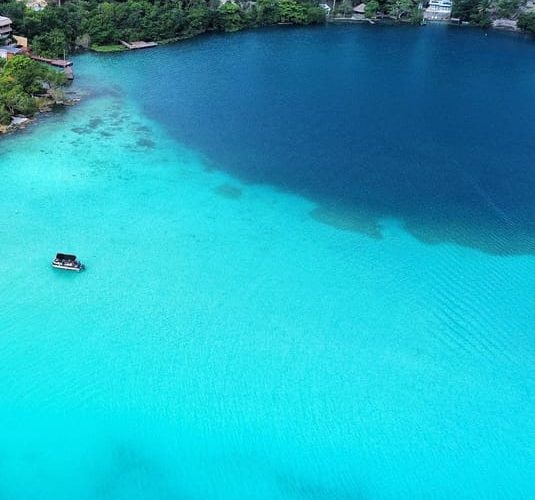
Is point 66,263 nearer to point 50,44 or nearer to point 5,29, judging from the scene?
point 50,44

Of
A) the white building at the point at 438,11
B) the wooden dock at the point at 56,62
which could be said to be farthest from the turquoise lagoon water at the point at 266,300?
the white building at the point at 438,11

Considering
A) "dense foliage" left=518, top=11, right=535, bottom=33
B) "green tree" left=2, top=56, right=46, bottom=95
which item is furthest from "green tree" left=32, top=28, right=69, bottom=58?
"dense foliage" left=518, top=11, right=535, bottom=33

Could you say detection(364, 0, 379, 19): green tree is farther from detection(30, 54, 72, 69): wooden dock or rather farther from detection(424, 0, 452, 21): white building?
detection(30, 54, 72, 69): wooden dock

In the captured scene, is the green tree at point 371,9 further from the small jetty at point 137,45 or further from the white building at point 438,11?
the small jetty at point 137,45

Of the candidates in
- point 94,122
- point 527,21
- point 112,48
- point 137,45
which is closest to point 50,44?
point 112,48

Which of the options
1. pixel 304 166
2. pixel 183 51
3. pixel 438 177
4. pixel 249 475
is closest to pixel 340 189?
pixel 304 166
